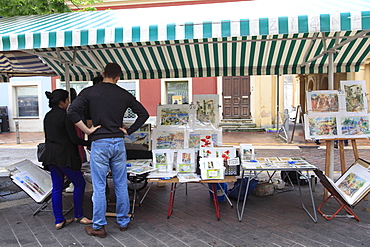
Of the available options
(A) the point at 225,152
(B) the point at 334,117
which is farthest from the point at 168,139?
(B) the point at 334,117

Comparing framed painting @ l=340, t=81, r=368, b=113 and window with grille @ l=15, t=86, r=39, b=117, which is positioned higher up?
window with grille @ l=15, t=86, r=39, b=117

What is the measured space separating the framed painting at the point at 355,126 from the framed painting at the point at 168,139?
2.12 meters

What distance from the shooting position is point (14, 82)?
1546cm

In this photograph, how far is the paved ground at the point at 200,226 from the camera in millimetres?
3119

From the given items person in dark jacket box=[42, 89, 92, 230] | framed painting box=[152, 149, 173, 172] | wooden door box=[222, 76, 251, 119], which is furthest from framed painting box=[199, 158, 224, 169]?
wooden door box=[222, 76, 251, 119]

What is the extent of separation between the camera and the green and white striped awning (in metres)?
2.96

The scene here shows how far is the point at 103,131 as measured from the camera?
3.13 metres

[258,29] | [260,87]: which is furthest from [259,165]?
[260,87]

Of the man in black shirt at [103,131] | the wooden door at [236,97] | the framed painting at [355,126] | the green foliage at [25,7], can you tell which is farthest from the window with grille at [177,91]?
the man in black shirt at [103,131]

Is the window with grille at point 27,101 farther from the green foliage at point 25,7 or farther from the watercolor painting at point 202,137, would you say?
the watercolor painting at point 202,137

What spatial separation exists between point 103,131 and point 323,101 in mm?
2836

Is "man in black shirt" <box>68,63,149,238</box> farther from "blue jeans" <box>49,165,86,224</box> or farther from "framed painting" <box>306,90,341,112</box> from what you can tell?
"framed painting" <box>306,90,341,112</box>

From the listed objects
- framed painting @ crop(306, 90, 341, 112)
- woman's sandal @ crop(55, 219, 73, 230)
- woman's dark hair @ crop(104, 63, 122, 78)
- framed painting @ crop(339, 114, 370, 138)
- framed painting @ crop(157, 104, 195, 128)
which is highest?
woman's dark hair @ crop(104, 63, 122, 78)

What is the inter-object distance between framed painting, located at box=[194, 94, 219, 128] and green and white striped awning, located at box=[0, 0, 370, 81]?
0.86 m
